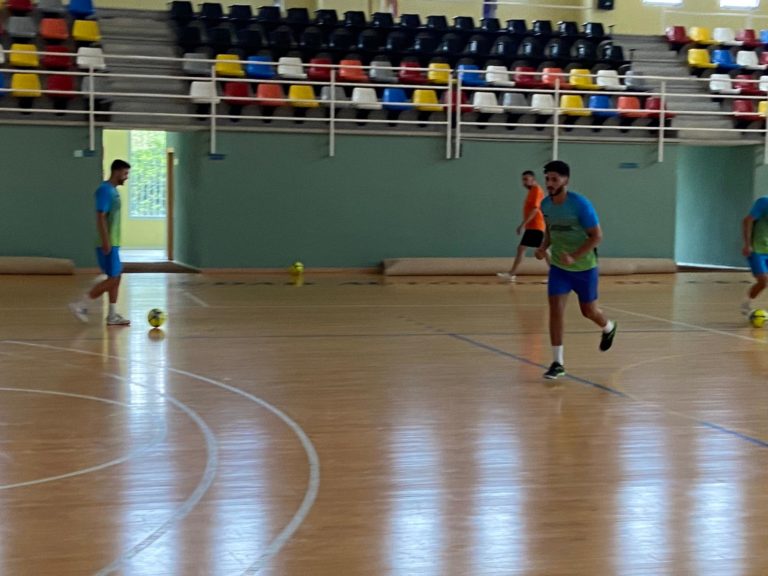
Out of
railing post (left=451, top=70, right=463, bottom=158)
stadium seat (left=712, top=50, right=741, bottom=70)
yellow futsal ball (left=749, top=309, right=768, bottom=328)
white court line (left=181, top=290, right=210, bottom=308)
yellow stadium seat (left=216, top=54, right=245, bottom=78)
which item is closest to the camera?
yellow futsal ball (left=749, top=309, right=768, bottom=328)

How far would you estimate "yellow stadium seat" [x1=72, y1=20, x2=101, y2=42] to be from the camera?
59.7ft

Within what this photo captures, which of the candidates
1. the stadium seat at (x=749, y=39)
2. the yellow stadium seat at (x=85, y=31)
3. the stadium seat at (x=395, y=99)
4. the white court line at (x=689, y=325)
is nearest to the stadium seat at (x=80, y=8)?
the yellow stadium seat at (x=85, y=31)

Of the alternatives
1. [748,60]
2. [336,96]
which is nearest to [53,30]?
[336,96]

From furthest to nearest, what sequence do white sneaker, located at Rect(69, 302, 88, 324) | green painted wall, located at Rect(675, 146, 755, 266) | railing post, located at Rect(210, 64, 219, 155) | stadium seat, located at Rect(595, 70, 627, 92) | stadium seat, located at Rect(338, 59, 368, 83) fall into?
green painted wall, located at Rect(675, 146, 755, 266) → stadium seat, located at Rect(595, 70, 627, 92) → stadium seat, located at Rect(338, 59, 368, 83) → railing post, located at Rect(210, 64, 219, 155) → white sneaker, located at Rect(69, 302, 88, 324)

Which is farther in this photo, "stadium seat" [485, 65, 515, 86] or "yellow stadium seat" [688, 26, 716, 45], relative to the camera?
"yellow stadium seat" [688, 26, 716, 45]

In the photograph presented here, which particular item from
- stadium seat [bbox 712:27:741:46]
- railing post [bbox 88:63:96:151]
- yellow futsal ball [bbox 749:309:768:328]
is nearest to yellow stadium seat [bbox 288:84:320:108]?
railing post [bbox 88:63:96:151]

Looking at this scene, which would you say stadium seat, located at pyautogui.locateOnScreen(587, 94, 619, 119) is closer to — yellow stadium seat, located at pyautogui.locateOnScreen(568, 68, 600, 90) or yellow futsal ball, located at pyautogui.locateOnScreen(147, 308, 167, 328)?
yellow stadium seat, located at pyautogui.locateOnScreen(568, 68, 600, 90)

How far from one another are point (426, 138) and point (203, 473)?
14.2 meters

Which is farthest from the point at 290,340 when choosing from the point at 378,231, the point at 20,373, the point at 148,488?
the point at 378,231

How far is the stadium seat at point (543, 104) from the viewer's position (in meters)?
18.9

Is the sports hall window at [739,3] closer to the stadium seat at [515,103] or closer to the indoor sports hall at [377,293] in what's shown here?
the indoor sports hall at [377,293]

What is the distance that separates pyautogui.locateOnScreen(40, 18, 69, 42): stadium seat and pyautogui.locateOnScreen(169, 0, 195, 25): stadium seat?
2.06 meters

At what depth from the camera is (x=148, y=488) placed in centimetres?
489

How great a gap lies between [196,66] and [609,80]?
8.01m
